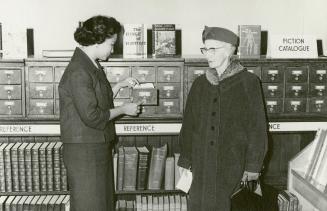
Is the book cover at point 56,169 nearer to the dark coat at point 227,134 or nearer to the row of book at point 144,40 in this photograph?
the row of book at point 144,40

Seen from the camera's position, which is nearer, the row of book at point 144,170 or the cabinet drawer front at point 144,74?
the cabinet drawer front at point 144,74

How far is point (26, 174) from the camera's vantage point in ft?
11.9

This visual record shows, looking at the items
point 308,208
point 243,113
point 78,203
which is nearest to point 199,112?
point 243,113

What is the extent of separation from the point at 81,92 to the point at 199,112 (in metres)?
0.79

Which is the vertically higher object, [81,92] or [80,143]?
[81,92]

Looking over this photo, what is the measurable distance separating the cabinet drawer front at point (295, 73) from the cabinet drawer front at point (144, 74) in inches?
41.5

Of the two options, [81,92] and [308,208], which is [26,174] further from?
[308,208]

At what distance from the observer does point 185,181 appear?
3158 mm

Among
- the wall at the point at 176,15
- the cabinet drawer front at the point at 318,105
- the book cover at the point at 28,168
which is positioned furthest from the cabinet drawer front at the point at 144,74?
the cabinet drawer front at the point at 318,105

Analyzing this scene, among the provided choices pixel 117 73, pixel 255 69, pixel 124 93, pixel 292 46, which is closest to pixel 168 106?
pixel 124 93

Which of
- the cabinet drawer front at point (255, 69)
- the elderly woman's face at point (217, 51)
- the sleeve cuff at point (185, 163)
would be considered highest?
the elderly woman's face at point (217, 51)

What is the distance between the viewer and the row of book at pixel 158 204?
3.80 m

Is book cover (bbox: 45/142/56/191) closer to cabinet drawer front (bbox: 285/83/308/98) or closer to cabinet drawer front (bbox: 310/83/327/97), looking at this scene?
cabinet drawer front (bbox: 285/83/308/98)

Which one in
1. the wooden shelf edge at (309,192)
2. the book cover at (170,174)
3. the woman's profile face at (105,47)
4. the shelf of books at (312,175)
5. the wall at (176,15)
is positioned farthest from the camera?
the wall at (176,15)
